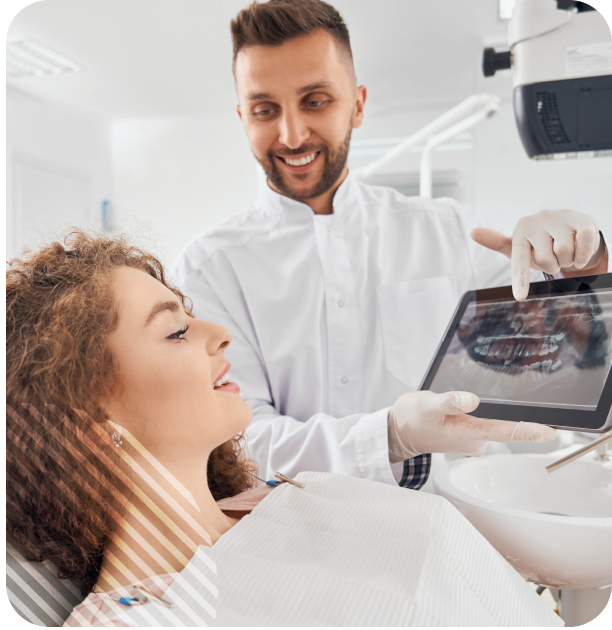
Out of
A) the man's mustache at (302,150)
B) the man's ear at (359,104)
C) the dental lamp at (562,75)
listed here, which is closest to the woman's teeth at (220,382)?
the man's mustache at (302,150)

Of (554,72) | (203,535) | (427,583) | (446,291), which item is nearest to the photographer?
(427,583)

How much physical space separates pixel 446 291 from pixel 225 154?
43cm

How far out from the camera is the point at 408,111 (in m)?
0.83

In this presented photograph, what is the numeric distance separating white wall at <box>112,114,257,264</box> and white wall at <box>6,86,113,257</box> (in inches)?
1.2

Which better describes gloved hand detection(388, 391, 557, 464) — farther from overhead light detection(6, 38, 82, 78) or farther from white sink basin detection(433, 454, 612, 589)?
overhead light detection(6, 38, 82, 78)

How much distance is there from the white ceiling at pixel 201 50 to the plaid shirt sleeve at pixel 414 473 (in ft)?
1.83

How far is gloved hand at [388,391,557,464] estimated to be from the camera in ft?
2.03

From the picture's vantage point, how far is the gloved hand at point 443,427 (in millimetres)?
619

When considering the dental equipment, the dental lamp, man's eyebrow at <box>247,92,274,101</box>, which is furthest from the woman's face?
the dental lamp

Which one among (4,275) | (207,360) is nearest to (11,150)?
(4,275)

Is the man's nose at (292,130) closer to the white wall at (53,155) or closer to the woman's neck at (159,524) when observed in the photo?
the white wall at (53,155)

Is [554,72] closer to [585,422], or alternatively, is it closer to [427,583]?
[585,422]

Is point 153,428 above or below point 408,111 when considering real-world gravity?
below

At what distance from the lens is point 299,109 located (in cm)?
69
